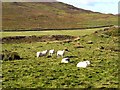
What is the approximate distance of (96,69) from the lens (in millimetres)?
24797

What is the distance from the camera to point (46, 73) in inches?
936

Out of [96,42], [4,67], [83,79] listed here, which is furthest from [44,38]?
[83,79]

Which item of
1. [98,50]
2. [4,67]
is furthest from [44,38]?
[4,67]

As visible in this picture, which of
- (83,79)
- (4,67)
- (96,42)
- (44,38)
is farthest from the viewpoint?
(44,38)

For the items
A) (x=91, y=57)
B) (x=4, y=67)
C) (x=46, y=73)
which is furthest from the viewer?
(x=91, y=57)

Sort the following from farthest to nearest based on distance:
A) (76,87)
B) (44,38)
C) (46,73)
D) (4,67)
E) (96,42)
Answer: (44,38), (96,42), (4,67), (46,73), (76,87)

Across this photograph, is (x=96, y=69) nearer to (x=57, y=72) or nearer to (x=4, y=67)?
(x=57, y=72)

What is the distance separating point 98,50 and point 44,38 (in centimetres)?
2047

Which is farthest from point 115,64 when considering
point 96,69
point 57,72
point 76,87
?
point 76,87

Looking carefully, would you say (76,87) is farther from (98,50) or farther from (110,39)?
(110,39)

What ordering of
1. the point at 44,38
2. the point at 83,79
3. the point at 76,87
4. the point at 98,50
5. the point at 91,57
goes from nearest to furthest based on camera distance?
the point at 76,87, the point at 83,79, the point at 91,57, the point at 98,50, the point at 44,38

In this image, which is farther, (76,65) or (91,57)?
(91,57)

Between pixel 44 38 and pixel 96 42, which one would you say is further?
pixel 44 38

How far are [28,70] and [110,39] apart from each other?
22.1 m
